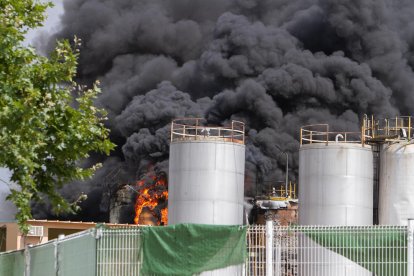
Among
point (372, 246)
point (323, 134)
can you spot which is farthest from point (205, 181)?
point (372, 246)

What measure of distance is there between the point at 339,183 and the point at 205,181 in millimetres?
4961

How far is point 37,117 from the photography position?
674 inches

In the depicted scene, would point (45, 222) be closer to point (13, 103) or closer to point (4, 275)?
point (4, 275)

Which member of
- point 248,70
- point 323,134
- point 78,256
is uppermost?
point 248,70

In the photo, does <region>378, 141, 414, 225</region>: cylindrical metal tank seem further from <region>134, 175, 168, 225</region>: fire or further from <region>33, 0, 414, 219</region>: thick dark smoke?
<region>33, 0, 414, 219</region>: thick dark smoke

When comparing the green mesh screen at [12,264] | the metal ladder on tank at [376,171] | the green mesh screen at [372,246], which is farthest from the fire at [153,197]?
the green mesh screen at [372,246]

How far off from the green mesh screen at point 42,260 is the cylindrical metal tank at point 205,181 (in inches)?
686

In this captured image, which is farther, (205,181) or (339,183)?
(205,181)

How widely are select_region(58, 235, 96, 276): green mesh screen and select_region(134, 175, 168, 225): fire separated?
177 feet

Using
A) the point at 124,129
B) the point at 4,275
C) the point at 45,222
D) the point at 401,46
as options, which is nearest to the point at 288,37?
the point at 401,46

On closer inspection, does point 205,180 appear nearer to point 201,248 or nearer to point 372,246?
point 201,248

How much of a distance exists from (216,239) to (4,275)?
5568 millimetres

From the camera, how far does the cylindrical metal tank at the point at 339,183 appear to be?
34.6 meters

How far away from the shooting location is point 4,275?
20.2 meters
